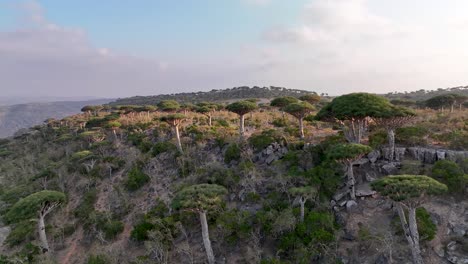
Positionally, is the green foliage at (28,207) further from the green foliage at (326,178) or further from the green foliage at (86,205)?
the green foliage at (326,178)

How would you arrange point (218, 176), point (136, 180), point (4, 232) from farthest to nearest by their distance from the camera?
point (136, 180)
point (4, 232)
point (218, 176)

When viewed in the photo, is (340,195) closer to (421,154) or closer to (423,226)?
(423,226)

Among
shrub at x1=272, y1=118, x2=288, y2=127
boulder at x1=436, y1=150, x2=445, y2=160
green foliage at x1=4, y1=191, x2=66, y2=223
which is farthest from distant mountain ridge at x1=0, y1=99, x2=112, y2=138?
boulder at x1=436, y1=150, x2=445, y2=160

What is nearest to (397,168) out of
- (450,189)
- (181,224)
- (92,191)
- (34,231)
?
(450,189)

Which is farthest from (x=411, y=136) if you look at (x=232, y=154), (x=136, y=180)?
(x=136, y=180)

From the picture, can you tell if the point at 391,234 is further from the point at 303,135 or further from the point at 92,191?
the point at 92,191
